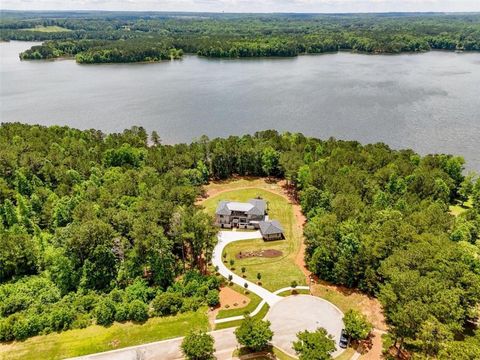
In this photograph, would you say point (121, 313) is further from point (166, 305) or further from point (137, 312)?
point (166, 305)

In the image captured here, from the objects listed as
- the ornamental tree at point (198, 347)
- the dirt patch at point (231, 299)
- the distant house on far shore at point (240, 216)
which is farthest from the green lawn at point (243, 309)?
the distant house on far shore at point (240, 216)

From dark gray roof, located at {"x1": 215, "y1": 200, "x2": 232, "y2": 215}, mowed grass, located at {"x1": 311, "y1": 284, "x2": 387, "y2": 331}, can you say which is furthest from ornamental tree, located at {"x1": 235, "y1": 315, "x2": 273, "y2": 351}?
dark gray roof, located at {"x1": 215, "y1": 200, "x2": 232, "y2": 215}

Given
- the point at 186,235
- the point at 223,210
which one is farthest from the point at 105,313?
the point at 223,210

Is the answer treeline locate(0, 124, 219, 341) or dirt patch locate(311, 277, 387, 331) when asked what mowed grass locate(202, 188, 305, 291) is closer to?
dirt patch locate(311, 277, 387, 331)

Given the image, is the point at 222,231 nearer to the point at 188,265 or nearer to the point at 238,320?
the point at 188,265

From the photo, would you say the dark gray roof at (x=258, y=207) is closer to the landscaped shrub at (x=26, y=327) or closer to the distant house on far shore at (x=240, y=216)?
the distant house on far shore at (x=240, y=216)

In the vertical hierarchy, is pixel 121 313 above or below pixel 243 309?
above

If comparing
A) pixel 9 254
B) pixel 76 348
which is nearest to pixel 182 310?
pixel 76 348
